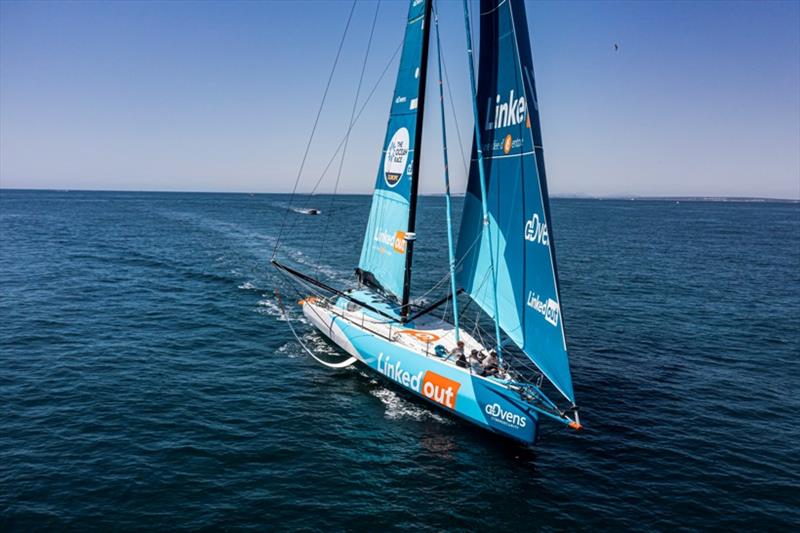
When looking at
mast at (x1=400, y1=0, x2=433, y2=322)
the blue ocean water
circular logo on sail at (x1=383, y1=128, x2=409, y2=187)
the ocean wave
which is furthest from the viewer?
circular logo on sail at (x1=383, y1=128, x2=409, y2=187)

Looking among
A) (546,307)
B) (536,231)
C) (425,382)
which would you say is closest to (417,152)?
(536,231)

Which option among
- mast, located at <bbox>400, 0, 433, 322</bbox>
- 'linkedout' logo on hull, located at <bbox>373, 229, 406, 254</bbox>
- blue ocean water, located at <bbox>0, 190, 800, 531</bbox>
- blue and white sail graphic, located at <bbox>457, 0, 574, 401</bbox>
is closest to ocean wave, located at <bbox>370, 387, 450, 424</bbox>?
blue ocean water, located at <bbox>0, 190, 800, 531</bbox>

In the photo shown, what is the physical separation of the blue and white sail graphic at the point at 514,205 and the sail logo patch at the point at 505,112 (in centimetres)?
4

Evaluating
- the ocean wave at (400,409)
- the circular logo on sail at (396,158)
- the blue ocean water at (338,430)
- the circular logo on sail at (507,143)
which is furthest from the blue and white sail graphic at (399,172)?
the blue ocean water at (338,430)

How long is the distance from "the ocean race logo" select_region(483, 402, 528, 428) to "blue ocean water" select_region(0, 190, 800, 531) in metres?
1.35

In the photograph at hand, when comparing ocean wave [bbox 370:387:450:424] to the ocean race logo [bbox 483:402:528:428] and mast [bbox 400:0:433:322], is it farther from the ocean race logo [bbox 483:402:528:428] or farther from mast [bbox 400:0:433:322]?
mast [bbox 400:0:433:322]

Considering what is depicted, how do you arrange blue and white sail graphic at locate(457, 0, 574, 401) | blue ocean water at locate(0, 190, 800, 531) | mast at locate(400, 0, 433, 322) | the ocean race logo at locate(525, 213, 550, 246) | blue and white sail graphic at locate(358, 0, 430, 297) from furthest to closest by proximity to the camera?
1. blue and white sail graphic at locate(358, 0, 430, 297)
2. mast at locate(400, 0, 433, 322)
3. blue and white sail graphic at locate(457, 0, 574, 401)
4. the ocean race logo at locate(525, 213, 550, 246)
5. blue ocean water at locate(0, 190, 800, 531)

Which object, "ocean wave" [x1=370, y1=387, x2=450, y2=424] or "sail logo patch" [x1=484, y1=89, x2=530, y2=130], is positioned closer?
"sail logo patch" [x1=484, y1=89, x2=530, y2=130]

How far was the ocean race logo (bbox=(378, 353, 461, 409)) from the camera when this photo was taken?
61.1 feet

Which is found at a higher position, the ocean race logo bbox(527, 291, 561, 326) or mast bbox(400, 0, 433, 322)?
mast bbox(400, 0, 433, 322)

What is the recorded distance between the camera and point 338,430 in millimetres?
18734

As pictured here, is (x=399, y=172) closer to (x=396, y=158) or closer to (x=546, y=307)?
(x=396, y=158)

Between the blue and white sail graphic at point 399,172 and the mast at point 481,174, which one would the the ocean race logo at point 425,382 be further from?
the blue and white sail graphic at point 399,172

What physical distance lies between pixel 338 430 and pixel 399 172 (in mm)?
12586
